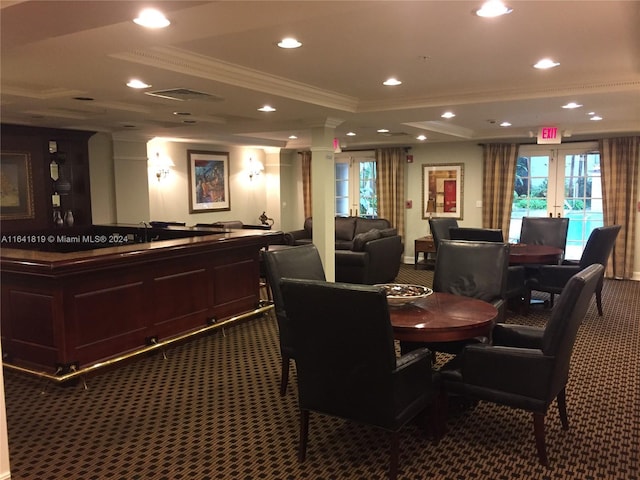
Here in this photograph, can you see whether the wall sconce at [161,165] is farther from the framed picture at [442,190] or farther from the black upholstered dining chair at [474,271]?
the black upholstered dining chair at [474,271]

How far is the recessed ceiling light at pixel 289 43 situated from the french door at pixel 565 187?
6538mm

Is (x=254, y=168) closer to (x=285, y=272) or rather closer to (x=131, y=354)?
(x=131, y=354)

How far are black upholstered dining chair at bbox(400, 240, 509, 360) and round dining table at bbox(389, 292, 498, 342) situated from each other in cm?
51

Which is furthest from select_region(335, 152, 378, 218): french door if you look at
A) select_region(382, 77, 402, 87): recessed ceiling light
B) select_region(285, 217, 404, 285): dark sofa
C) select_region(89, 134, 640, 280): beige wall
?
select_region(382, 77, 402, 87): recessed ceiling light

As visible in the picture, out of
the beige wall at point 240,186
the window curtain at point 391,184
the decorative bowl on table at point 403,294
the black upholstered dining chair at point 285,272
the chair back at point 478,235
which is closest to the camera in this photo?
the decorative bowl on table at point 403,294

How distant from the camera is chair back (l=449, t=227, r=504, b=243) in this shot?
6.07 m

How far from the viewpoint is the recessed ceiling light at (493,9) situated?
8.36 ft

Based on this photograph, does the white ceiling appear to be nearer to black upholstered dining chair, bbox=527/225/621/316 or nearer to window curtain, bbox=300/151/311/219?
black upholstered dining chair, bbox=527/225/621/316

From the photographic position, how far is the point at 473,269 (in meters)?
4.03

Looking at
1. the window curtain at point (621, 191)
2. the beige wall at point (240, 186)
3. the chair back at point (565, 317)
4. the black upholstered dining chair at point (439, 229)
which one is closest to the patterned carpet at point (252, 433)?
the chair back at point (565, 317)

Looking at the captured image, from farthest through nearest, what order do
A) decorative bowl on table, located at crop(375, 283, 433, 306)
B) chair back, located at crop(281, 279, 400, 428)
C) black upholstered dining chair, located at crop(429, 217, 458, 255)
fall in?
black upholstered dining chair, located at crop(429, 217, 458, 255) → decorative bowl on table, located at crop(375, 283, 433, 306) → chair back, located at crop(281, 279, 400, 428)

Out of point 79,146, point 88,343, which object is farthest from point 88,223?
point 88,343

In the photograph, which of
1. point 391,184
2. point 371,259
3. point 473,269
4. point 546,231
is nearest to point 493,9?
point 473,269

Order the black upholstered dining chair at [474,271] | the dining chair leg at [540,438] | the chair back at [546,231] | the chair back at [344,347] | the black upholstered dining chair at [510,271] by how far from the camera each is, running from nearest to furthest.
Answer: the chair back at [344,347]
the dining chair leg at [540,438]
the black upholstered dining chair at [474,271]
the black upholstered dining chair at [510,271]
the chair back at [546,231]
